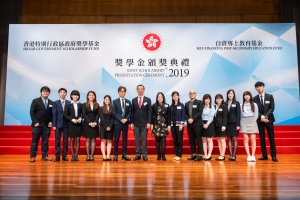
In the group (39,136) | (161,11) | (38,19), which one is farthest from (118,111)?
(38,19)

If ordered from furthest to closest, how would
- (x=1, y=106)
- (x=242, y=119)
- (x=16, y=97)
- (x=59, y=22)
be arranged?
(x=59, y=22)
(x=1, y=106)
(x=16, y=97)
(x=242, y=119)

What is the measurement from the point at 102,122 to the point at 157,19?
179 inches

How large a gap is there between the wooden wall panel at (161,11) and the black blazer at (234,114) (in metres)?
4.25

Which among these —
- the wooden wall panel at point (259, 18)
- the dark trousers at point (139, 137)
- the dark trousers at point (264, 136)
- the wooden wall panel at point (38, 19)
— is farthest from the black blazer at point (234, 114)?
the wooden wall panel at point (38, 19)

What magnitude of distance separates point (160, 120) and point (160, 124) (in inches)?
2.6

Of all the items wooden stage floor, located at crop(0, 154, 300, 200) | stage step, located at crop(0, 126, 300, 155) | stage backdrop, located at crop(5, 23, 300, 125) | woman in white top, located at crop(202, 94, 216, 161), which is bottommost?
wooden stage floor, located at crop(0, 154, 300, 200)

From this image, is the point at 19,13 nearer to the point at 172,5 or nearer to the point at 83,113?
the point at 172,5

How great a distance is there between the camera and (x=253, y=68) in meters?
7.18

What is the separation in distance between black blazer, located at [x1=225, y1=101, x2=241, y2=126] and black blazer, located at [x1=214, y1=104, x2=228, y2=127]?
0.29 ft

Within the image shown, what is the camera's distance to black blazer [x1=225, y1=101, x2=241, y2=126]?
175 inches

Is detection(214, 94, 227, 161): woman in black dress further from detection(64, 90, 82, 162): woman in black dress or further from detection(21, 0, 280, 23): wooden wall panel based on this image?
detection(21, 0, 280, 23): wooden wall panel

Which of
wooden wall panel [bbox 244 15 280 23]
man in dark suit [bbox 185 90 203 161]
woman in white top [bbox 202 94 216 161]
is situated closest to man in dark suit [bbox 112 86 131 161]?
man in dark suit [bbox 185 90 203 161]

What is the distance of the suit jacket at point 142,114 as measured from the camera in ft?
15.2

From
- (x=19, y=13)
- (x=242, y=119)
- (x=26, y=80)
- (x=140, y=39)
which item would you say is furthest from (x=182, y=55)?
(x=19, y=13)
